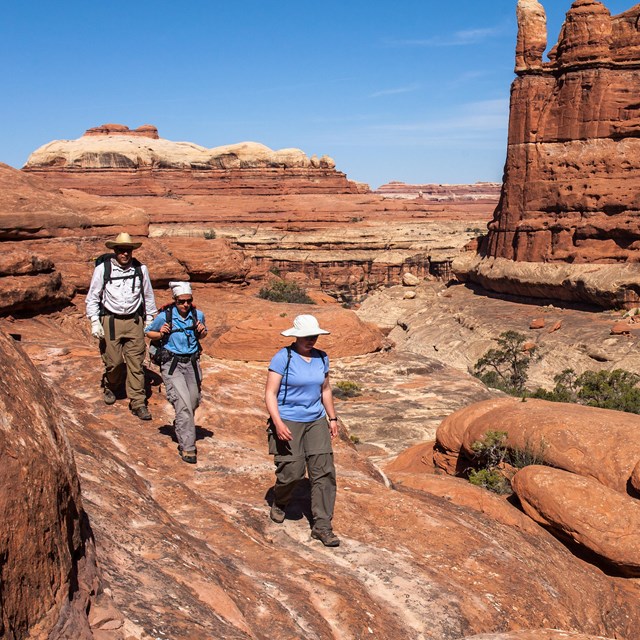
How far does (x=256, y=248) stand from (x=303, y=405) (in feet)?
162

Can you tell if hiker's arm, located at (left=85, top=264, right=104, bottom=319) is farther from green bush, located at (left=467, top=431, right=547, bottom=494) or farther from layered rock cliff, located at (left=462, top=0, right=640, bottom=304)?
Result: layered rock cliff, located at (left=462, top=0, right=640, bottom=304)

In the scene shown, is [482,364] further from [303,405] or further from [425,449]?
[303,405]

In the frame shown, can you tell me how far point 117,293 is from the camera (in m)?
6.91

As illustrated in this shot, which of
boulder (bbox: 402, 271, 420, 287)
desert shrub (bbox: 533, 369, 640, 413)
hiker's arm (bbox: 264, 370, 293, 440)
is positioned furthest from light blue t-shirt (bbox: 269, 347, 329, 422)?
boulder (bbox: 402, 271, 420, 287)

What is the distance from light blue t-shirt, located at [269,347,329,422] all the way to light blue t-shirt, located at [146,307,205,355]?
4.68 feet

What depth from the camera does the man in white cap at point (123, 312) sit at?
270 inches

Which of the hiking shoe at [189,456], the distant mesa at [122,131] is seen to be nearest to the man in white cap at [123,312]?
the hiking shoe at [189,456]

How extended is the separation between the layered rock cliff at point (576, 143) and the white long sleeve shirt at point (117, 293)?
26991mm

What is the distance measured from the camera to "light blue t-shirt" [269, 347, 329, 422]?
5266 millimetres

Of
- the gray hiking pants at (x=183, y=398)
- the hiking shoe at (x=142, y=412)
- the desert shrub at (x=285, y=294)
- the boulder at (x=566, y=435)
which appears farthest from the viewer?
the desert shrub at (x=285, y=294)

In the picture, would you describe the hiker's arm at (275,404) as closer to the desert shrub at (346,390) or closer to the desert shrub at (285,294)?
the desert shrub at (346,390)

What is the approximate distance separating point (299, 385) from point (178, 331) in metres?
1.64

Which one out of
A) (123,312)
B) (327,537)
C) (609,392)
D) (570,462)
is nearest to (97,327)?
(123,312)

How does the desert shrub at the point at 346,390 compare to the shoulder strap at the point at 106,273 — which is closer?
the shoulder strap at the point at 106,273
